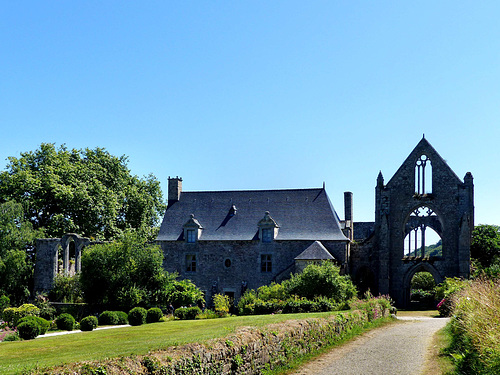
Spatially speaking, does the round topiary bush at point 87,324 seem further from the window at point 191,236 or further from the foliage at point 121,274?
the window at point 191,236

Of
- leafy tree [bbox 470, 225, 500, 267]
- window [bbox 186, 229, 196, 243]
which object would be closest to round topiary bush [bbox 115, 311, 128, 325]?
window [bbox 186, 229, 196, 243]

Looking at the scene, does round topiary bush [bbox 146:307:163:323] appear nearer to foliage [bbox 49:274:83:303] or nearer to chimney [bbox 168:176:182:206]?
foliage [bbox 49:274:83:303]

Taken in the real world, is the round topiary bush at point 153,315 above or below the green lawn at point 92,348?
below

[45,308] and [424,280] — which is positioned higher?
[424,280]

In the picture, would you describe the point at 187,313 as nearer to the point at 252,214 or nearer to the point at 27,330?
the point at 27,330

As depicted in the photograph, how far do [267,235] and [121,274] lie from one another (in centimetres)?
1259

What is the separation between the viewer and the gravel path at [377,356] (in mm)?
13433

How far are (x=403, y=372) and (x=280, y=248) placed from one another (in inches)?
1136

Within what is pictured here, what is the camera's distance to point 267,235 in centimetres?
4241

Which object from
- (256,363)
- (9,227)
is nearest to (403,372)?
(256,363)

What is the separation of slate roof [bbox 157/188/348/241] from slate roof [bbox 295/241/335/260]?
5.04ft

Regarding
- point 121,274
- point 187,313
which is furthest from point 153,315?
point 121,274

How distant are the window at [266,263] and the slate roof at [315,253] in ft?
10.4

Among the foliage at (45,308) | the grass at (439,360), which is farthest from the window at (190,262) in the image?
the grass at (439,360)
